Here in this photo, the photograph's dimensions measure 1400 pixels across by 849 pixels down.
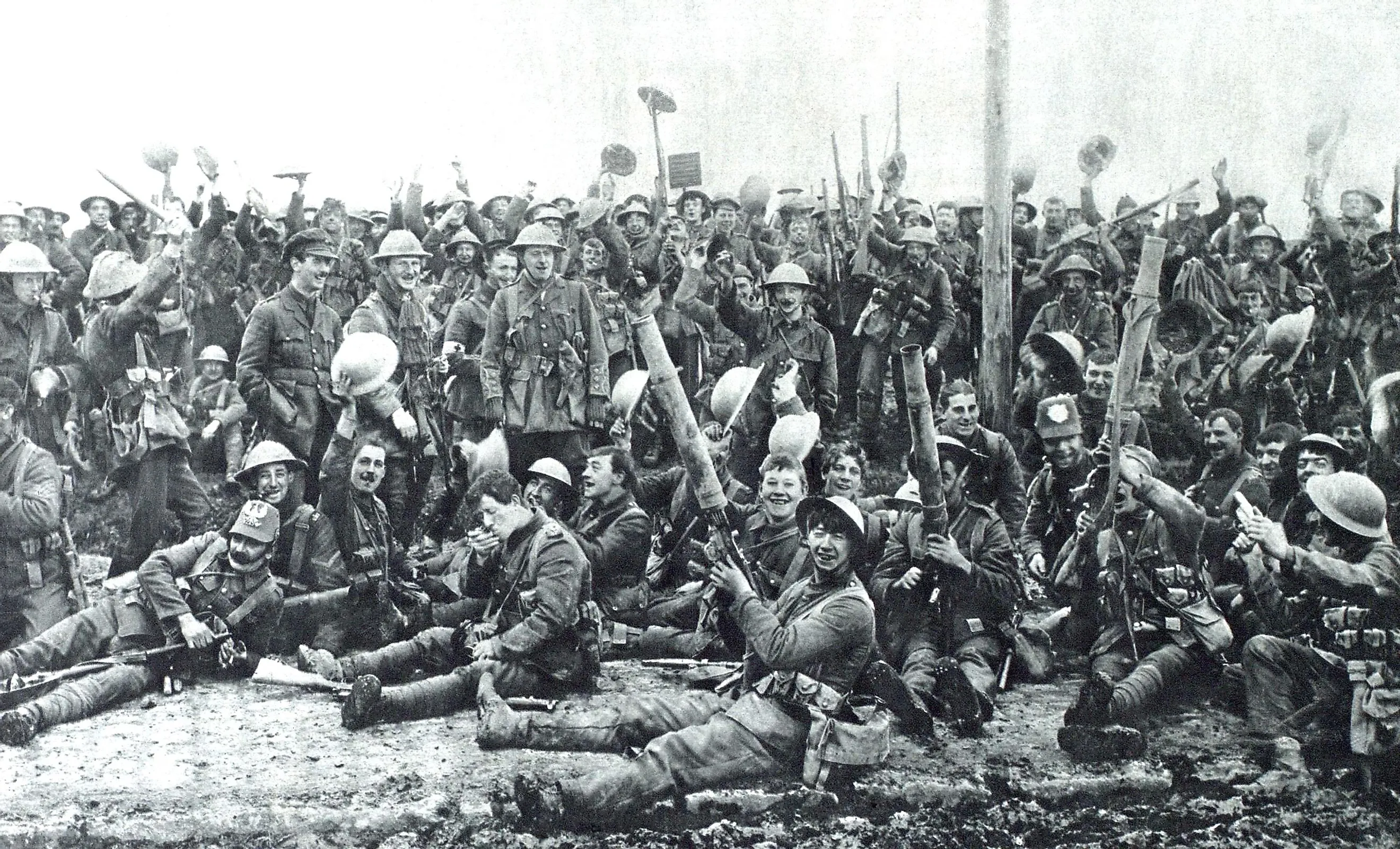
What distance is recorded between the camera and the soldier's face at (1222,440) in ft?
19.5

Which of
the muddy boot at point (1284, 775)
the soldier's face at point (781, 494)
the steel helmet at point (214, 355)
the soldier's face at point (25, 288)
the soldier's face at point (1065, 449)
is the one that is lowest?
the muddy boot at point (1284, 775)

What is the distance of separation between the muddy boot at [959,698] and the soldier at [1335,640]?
1.09 m

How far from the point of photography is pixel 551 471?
19.8 feet

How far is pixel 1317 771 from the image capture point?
184 inches

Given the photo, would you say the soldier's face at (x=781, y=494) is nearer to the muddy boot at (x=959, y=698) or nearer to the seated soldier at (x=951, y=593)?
the seated soldier at (x=951, y=593)

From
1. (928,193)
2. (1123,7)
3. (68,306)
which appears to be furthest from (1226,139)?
(68,306)

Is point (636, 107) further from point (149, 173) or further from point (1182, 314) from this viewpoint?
point (1182, 314)

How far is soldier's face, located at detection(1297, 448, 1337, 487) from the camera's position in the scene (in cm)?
528

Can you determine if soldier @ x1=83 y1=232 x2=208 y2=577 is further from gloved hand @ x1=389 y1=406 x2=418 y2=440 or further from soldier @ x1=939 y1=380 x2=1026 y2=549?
soldier @ x1=939 y1=380 x2=1026 y2=549

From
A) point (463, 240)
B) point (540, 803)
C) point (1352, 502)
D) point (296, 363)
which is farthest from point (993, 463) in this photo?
point (463, 240)

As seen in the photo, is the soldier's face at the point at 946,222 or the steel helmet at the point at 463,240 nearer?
the steel helmet at the point at 463,240

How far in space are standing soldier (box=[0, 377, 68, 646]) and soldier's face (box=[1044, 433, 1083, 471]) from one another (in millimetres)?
4820

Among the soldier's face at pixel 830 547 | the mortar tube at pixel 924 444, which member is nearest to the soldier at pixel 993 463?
the mortar tube at pixel 924 444

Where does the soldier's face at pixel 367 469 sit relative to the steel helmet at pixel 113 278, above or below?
below
